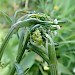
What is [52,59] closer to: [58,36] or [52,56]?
[52,56]

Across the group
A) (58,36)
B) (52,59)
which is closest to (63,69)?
(58,36)

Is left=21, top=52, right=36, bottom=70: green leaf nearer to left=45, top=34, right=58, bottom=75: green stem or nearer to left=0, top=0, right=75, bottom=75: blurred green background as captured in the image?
left=0, top=0, right=75, bottom=75: blurred green background

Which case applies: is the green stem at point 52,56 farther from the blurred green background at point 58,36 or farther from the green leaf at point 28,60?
the green leaf at point 28,60

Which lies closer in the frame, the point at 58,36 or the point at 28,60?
the point at 28,60

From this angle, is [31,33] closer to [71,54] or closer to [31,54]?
[31,54]

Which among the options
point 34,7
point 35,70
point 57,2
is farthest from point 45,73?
point 34,7

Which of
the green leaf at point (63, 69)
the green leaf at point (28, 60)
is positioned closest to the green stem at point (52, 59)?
the green leaf at point (28, 60)

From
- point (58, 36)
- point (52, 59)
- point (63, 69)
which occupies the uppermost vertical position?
point (58, 36)

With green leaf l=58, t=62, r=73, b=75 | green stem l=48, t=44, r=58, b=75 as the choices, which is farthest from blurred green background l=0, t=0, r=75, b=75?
green stem l=48, t=44, r=58, b=75
